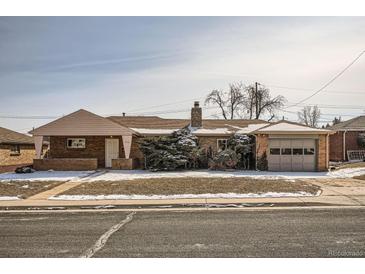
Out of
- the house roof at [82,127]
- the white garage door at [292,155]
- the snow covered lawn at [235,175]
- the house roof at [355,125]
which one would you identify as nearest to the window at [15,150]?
the house roof at [82,127]

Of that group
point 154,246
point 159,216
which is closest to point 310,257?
point 154,246

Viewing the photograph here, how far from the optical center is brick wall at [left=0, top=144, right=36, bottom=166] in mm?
28516

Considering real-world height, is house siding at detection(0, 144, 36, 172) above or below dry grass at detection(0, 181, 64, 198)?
above

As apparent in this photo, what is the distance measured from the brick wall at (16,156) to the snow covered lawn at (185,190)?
1397 centimetres

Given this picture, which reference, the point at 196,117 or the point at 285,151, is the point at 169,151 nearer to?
the point at 196,117

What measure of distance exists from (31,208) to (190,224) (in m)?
5.85

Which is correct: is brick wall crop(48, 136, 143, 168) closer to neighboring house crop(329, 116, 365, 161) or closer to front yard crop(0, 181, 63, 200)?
front yard crop(0, 181, 63, 200)

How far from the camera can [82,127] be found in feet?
86.7

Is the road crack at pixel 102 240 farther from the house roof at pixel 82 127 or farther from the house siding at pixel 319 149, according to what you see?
the house siding at pixel 319 149

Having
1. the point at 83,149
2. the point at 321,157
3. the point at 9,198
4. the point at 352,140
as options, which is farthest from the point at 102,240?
the point at 352,140

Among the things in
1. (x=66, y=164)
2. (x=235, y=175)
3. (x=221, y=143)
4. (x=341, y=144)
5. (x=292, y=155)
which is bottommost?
(x=235, y=175)

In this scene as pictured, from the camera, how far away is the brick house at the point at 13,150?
93.8ft

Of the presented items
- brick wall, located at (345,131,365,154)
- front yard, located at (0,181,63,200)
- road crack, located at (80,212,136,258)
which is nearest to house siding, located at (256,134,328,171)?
brick wall, located at (345,131,365,154)

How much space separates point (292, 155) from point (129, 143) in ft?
36.2
